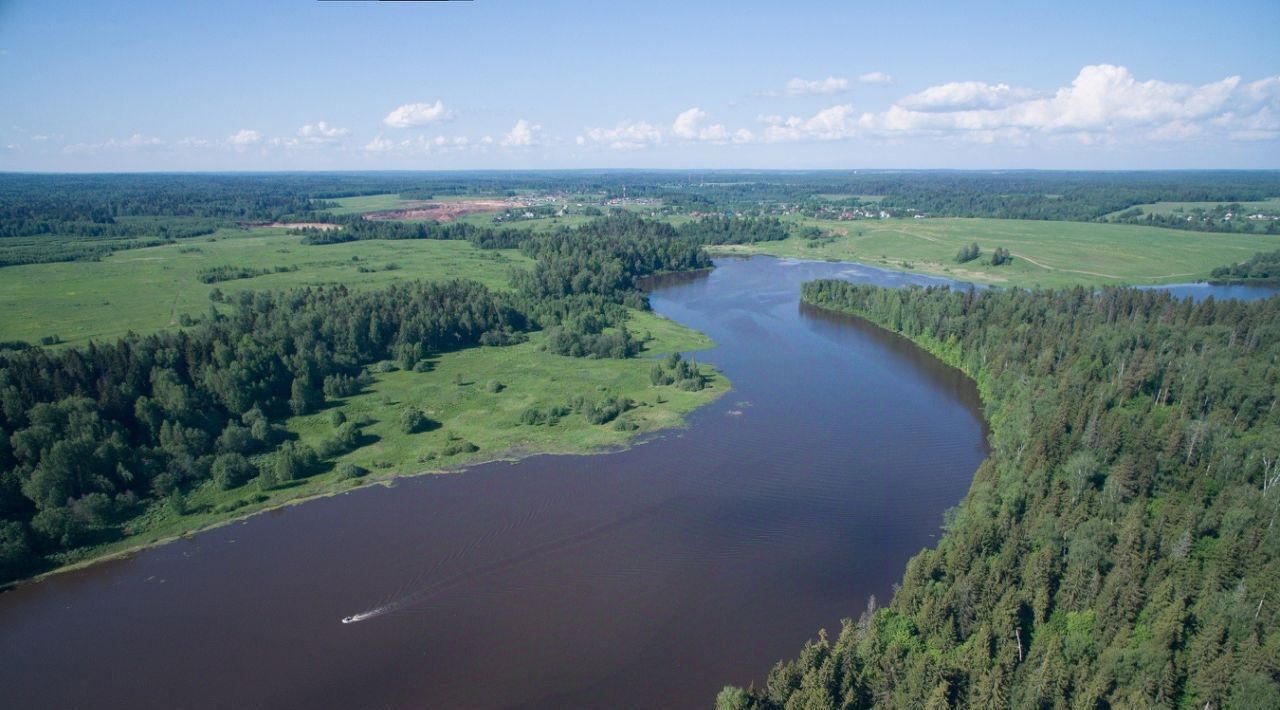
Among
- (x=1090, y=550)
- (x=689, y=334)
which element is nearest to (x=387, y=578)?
(x=1090, y=550)

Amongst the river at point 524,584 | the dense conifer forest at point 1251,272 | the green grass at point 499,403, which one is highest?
the dense conifer forest at point 1251,272

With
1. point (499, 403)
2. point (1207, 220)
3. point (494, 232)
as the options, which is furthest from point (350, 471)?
point (1207, 220)

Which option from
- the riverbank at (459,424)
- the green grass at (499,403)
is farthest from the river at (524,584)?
the green grass at (499,403)

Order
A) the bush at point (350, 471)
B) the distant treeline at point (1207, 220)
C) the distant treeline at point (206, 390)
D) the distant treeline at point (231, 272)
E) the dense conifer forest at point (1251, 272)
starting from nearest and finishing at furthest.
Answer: the distant treeline at point (206, 390) → the bush at point (350, 471) → the distant treeline at point (231, 272) → the dense conifer forest at point (1251, 272) → the distant treeline at point (1207, 220)

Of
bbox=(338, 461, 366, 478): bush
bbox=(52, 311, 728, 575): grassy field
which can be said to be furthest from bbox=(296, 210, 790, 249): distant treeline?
bbox=(338, 461, 366, 478): bush

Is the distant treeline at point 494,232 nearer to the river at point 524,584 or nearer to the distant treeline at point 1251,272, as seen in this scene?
the distant treeline at point 1251,272

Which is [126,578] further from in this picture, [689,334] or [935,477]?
[689,334]
